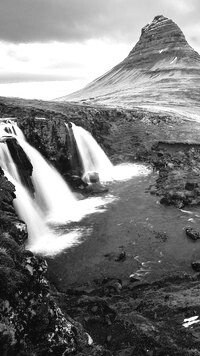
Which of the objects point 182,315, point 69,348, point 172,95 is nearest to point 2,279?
point 69,348

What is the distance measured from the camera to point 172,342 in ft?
48.0

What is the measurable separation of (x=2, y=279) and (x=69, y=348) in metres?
3.58

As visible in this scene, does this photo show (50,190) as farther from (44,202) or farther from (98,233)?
(98,233)

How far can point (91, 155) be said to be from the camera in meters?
46.6

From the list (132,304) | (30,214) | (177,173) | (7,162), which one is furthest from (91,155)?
(132,304)

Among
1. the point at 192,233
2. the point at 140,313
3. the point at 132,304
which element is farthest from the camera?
the point at 192,233

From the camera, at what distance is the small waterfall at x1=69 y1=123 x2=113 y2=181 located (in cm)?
4478

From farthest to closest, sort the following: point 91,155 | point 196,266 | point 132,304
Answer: point 91,155, point 196,266, point 132,304

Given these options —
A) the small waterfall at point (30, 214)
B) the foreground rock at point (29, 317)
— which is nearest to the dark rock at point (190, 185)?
the small waterfall at point (30, 214)

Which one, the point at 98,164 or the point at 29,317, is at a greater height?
the point at 29,317

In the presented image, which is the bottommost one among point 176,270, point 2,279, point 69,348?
point 176,270

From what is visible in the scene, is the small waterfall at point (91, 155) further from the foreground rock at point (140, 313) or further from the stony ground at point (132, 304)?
the foreground rock at point (140, 313)

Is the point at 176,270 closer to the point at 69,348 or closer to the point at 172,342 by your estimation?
the point at 172,342

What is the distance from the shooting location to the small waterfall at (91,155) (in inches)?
1763
